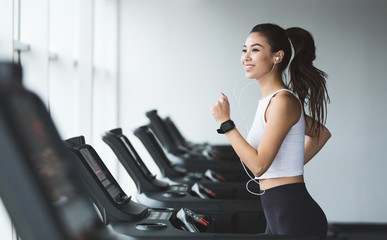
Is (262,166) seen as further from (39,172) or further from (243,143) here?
(39,172)

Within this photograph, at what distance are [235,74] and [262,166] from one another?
4.80 metres

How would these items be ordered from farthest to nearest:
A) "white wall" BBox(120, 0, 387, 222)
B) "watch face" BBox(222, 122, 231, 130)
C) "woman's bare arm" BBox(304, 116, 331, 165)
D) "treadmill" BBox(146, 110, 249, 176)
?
1. "white wall" BBox(120, 0, 387, 222)
2. "treadmill" BBox(146, 110, 249, 176)
3. "woman's bare arm" BBox(304, 116, 331, 165)
4. "watch face" BBox(222, 122, 231, 130)

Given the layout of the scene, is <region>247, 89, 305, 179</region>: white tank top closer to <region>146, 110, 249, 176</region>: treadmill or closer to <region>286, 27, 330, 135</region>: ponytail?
<region>286, 27, 330, 135</region>: ponytail

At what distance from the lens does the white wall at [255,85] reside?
254 inches

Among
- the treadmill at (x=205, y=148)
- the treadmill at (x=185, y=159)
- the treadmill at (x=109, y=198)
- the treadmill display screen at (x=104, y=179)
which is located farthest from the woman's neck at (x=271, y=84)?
the treadmill at (x=205, y=148)

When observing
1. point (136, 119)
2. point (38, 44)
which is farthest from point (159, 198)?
point (136, 119)

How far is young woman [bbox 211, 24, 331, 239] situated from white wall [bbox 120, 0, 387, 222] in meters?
4.38

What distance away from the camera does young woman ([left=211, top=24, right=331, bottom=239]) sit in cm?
182

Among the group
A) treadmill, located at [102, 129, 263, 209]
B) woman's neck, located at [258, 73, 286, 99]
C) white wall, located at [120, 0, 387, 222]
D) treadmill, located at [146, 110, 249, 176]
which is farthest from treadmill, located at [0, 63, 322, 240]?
white wall, located at [120, 0, 387, 222]

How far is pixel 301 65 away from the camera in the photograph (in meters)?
2.04

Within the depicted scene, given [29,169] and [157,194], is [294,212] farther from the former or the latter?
[29,169]

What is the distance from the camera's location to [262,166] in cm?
181

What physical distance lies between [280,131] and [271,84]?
252 mm

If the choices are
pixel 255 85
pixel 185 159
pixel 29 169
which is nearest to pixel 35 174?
pixel 29 169
